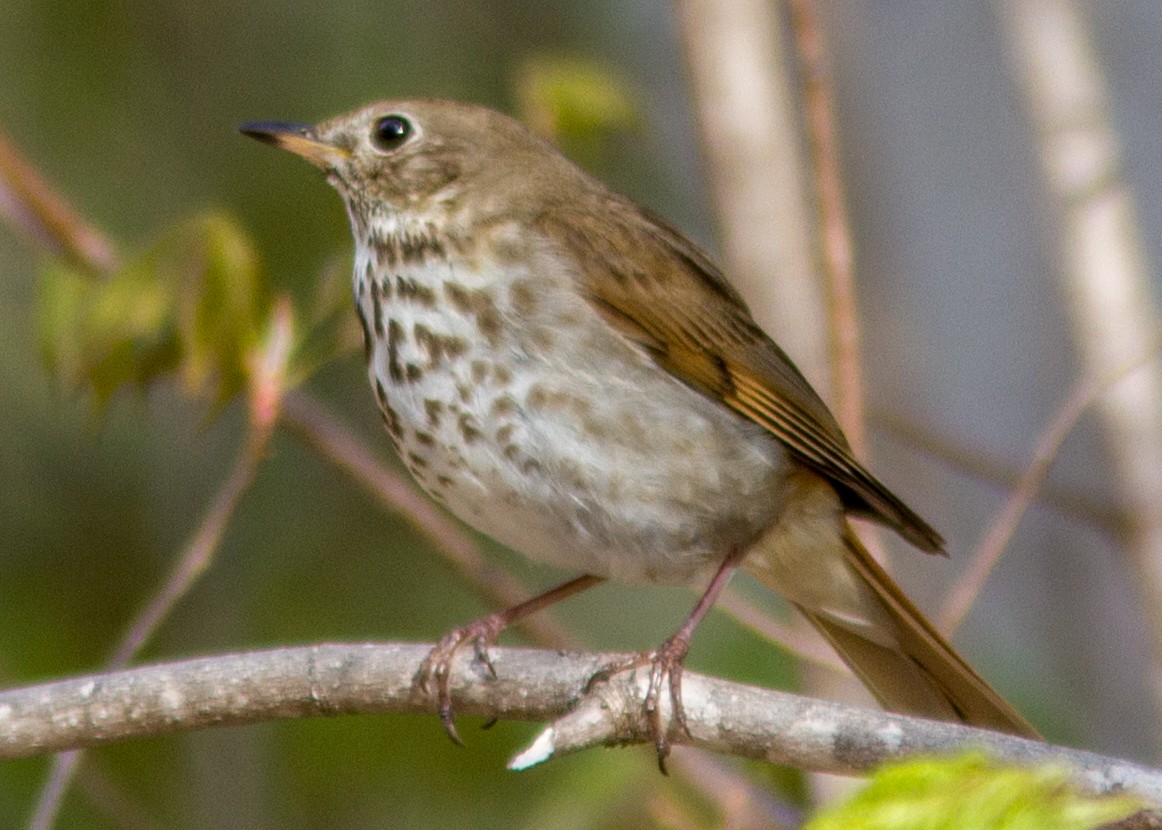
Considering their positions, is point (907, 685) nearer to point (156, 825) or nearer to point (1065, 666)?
point (1065, 666)

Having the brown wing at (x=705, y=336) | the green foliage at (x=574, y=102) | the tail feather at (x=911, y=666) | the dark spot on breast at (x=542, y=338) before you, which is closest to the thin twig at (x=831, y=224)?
the brown wing at (x=705, y=336)

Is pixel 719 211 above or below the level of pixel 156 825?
above

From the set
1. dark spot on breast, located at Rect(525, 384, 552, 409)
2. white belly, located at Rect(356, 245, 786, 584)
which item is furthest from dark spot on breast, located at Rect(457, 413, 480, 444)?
dark spot on breast, located at Rect(525, 384, 552, 409)

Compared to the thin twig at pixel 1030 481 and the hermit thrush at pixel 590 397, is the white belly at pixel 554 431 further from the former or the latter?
the thin twig at pixel 1030 481

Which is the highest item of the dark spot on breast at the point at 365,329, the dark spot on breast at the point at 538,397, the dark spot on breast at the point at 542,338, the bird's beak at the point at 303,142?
the bird's beak at the point at 303,142

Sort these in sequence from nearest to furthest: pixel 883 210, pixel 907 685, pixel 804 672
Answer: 1. pixel 907 685
2. pixel 804 672
3. pixel 883 210

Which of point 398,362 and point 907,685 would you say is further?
A: point 907,685

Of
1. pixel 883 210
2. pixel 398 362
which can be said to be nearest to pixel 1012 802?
pixel 398 362
